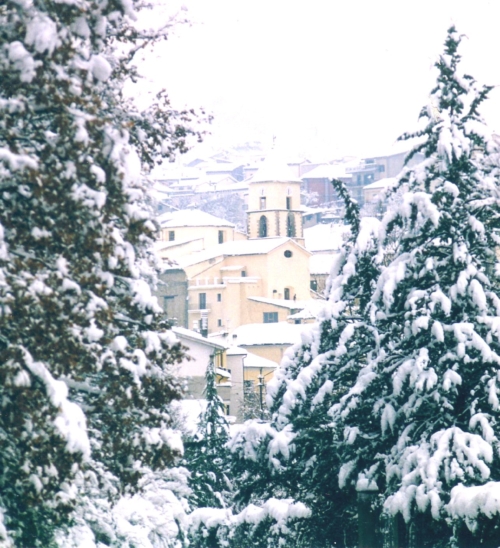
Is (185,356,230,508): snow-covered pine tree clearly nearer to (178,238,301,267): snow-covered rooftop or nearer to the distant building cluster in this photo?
the distant building cluster

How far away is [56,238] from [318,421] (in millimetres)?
7423

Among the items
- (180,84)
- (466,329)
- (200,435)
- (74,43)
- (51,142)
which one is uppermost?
(180,84)

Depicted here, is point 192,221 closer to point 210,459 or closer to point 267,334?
point 267,334

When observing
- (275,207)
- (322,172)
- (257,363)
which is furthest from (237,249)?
(322,172)

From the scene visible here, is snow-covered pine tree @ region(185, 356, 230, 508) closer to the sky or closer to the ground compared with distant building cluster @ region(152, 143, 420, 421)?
closer to the ground

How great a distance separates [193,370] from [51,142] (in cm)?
4442

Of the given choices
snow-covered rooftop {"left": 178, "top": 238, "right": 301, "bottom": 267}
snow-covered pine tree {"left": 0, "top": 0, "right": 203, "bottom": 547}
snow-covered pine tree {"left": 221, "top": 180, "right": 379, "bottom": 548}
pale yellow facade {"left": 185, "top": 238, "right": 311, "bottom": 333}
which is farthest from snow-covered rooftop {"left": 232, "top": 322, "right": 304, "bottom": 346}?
snow-covered pine tree {"left": 0, "top": 0, "right": 203, "bottom": 547}

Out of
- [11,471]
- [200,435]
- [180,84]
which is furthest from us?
[180,84]

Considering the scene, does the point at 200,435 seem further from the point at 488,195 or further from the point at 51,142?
the point at 51,142

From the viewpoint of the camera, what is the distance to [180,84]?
626ft

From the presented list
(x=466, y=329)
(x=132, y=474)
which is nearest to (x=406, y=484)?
(x=466, y=329)

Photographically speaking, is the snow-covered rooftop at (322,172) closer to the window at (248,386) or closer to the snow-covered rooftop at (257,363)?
the snow-covered rooftop at (257,363)

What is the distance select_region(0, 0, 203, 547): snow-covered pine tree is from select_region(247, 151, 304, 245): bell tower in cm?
8375

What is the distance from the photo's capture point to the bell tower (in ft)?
302
